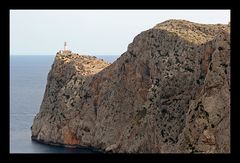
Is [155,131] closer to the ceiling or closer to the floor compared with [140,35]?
closer to the floor

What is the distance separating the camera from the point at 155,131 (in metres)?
54.2

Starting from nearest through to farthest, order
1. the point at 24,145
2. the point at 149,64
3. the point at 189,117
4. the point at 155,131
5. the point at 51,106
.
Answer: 1. the point at 189,117
2. the point at 155,131
3. the point at 149,64
4. the point at 24,145
5. the point at 51,106

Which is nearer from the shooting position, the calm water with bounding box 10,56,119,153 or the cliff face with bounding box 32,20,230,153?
the cliff face with bounding box 32,20,230,153

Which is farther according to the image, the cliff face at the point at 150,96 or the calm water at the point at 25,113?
the calm water at the point at 25,113

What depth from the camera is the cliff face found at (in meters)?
42.6

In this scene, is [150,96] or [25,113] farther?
[25,113]

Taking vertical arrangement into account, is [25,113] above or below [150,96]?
below

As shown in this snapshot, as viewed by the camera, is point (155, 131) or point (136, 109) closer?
point (155, 131)

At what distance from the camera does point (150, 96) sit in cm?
5666

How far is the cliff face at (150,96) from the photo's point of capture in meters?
42.6
